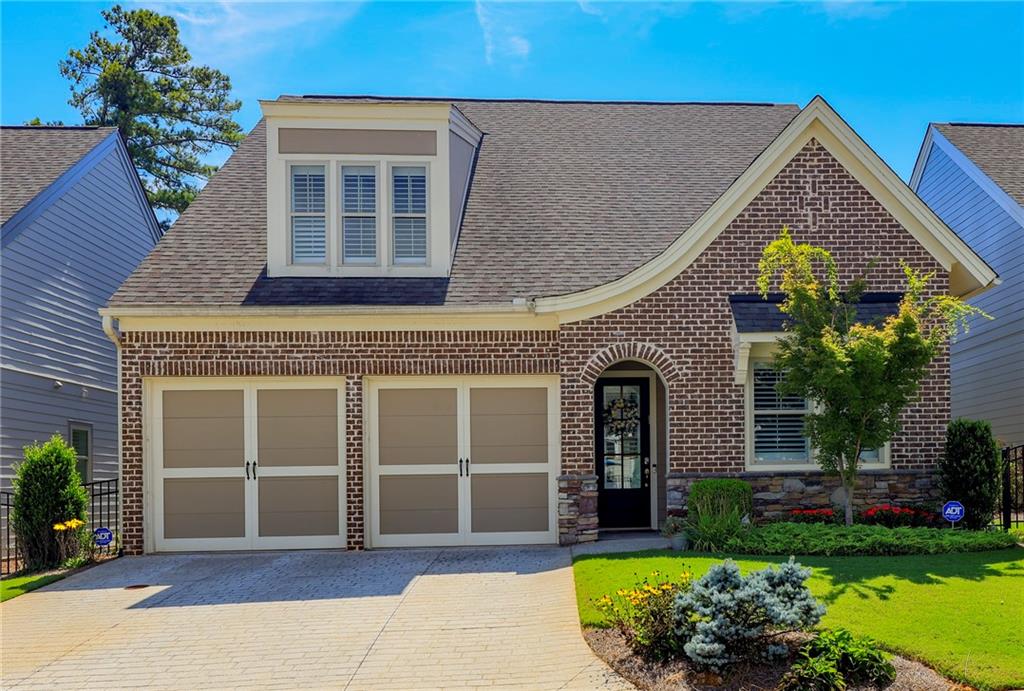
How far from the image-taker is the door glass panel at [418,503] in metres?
12.4

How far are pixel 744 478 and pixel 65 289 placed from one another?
12.9m

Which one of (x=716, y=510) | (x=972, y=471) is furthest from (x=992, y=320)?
(x=716, y=510)

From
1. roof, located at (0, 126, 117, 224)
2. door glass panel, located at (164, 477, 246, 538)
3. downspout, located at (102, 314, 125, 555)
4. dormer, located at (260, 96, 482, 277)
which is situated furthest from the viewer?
roof, located at (0, 126, 117, 224)

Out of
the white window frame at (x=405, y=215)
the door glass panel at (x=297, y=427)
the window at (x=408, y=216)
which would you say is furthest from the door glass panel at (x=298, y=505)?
the window at (x=408, y=216)

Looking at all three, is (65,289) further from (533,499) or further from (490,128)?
(533,499)

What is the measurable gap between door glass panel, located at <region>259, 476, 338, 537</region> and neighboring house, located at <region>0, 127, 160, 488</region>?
495cm

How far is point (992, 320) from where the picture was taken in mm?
16594

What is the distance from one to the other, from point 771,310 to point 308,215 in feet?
23.0

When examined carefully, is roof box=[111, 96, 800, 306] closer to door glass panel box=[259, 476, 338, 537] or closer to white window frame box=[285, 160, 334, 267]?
white window frame box=[285, 160, 334, 267]

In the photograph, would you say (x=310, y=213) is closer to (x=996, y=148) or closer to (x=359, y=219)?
(x=359, y=219)

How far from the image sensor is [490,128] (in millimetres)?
17125

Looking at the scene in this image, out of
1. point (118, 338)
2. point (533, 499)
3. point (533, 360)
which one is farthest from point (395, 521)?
point (118, 338)

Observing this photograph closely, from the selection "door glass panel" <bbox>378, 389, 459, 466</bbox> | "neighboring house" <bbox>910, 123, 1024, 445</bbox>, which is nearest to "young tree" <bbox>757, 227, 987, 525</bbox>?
"door glass panel" <bbox>378, 389, 459, 466</bbox>

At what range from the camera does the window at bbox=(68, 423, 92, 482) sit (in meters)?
16.5
